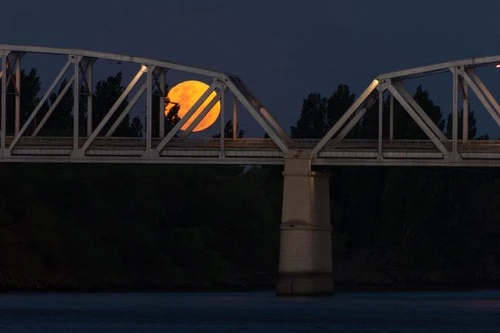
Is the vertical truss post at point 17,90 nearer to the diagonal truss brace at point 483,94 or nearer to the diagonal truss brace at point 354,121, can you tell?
the diagonal truss brace at point 354,121

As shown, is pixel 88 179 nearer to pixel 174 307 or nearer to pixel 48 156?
pixel 48 156

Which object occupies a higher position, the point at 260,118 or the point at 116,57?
the point at 116,57

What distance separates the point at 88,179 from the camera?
156250mm

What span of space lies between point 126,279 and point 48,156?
1054 inches

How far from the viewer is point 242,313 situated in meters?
114

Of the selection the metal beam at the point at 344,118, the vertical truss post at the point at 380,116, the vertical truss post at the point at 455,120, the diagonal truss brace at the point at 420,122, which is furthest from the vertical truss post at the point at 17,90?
the vertical truss post at the point at 455,120

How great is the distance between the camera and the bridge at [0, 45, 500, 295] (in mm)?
128375

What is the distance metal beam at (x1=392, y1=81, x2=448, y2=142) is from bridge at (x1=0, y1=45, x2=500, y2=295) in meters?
0.09

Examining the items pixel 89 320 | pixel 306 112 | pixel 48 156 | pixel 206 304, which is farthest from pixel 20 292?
pixel 306 112

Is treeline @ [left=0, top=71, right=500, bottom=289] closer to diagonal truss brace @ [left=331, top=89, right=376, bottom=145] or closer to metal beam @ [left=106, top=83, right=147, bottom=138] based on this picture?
metal beam @ [left=106, top=83, right=147, bottom=138]

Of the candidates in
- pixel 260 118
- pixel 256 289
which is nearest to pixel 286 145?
pixel 260 118

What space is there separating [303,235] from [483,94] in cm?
1465

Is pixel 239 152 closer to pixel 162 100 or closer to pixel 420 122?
pixel 162 100

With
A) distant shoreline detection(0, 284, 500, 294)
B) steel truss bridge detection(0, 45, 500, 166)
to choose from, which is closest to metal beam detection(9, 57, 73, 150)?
steel truss bridge detection(0, 45, 500, 166)
